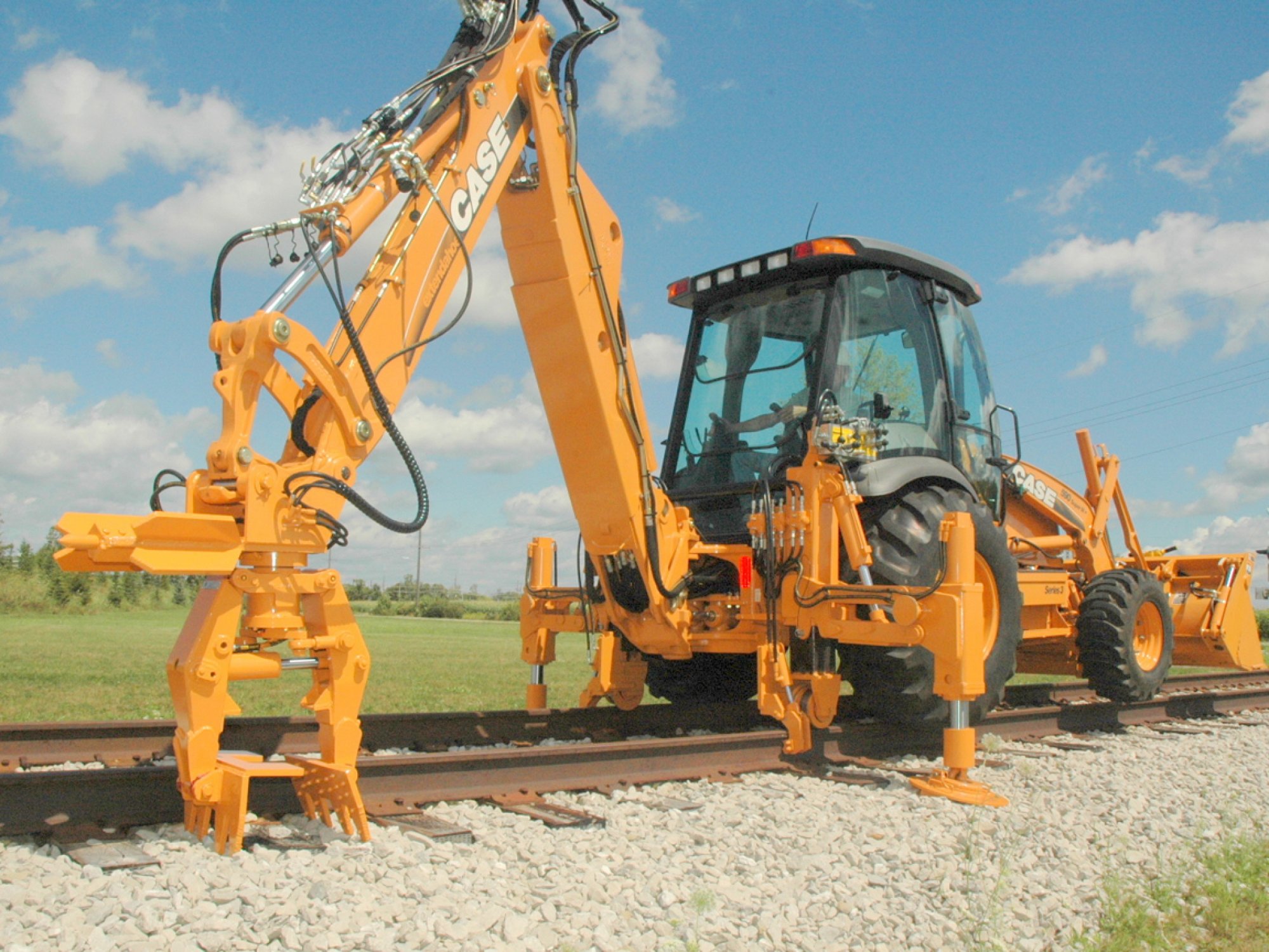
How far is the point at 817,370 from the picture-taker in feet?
21.5

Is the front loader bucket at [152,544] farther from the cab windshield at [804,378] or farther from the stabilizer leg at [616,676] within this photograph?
the cab windshield at [804,378]

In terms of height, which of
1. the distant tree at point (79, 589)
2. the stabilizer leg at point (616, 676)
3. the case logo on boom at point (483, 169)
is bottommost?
the stabilizer leg at point (616, 676)

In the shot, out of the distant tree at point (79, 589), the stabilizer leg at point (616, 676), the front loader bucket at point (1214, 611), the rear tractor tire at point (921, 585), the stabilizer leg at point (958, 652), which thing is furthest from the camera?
the distant tree at point (79, 589)

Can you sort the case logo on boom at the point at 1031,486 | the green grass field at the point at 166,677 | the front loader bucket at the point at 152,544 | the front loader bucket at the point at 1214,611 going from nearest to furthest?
the front loader bucket at the point at 152,544, the case logo on boom at the point at 1031,486, the green grass field at the point at 166,677, the front loader bucket at the point at 1214,611

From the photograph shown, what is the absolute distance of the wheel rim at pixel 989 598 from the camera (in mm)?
6414

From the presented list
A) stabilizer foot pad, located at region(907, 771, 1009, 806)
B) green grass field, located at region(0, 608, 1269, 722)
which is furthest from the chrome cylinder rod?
green grass field, located at region(0, 608, 1269, 722)

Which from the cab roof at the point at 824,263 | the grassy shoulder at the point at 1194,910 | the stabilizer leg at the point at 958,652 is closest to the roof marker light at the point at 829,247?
the cab roof at the point at 824,263

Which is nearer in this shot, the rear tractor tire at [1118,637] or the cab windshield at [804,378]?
the cab windshield at [804,378]

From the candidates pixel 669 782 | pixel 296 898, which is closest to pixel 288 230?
pixel 296 898

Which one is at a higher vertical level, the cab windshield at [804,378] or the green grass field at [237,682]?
the cab windshield at [804,378]

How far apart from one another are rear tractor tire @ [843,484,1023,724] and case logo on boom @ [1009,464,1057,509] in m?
1.83

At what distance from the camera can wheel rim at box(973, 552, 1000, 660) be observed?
253 inches

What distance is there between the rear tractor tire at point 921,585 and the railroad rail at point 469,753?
1.21 ft

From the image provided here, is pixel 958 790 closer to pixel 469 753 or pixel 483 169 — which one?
pixel 469 753
